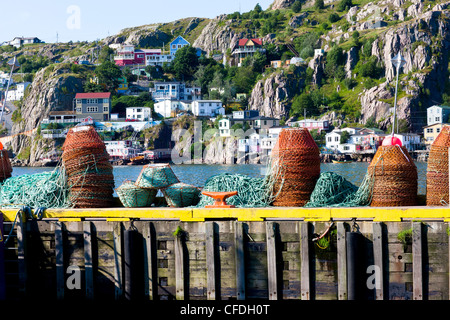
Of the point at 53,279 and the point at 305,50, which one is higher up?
the point at 305,50

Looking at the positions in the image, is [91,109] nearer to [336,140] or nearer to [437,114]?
[336,140]

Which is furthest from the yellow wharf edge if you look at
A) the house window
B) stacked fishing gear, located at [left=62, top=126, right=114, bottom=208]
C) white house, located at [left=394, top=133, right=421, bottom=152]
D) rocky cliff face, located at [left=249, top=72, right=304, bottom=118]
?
the house window

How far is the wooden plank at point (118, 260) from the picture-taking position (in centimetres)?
1511

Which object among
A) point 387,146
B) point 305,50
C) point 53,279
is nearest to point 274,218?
point 387,146

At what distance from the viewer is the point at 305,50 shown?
19362 centimetres

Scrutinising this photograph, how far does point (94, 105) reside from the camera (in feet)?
550

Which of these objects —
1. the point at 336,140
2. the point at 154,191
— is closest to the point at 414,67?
the point at 336,140

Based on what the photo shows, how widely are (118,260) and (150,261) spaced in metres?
0.75

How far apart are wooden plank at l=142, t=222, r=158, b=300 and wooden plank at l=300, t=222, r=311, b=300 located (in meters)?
3.38

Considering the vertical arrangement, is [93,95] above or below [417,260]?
above

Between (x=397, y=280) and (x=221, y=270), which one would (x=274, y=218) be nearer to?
(x=221, y=270)

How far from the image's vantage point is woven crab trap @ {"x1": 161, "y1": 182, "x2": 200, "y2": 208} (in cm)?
1725

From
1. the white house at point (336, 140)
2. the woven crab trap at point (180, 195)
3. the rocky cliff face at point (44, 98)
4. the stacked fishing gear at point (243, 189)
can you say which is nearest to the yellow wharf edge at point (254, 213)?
the stacked fishing gear at point (243, 189)

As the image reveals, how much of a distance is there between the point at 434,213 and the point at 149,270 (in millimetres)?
6422
